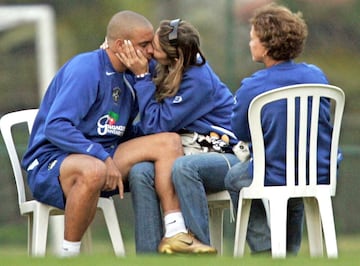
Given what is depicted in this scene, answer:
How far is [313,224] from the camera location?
22.6 feet

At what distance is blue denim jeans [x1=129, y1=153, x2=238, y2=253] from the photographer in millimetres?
6719

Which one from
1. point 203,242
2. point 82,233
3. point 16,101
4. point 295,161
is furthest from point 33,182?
point 16,101

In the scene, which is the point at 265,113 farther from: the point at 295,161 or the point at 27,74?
the point at 27,74

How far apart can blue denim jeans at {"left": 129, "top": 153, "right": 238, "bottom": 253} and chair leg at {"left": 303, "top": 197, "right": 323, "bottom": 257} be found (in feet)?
1.51

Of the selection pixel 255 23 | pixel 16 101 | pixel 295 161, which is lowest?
pixel 16 101

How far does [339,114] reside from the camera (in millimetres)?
6684

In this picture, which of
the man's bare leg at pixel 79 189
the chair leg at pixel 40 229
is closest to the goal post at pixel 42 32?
the chair leg at pixel 40 229

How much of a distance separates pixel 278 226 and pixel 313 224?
1.26 ft

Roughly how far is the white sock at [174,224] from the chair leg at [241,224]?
271 mm

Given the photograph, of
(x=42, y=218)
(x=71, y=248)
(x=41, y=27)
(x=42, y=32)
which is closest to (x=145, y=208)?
(x=71, y=248)

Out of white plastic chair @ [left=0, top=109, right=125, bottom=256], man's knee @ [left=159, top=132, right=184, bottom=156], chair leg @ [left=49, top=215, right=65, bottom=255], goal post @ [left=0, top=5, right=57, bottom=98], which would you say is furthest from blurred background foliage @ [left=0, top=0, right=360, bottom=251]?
man's knee @ [left=159, top=132, right=184, bottom=156]

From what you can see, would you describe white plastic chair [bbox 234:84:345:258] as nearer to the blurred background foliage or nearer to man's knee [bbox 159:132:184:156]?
man's knee [bbox 159:132:184:156]

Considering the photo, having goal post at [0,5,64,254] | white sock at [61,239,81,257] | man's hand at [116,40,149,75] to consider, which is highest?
man's hand at [116,40,149,75]

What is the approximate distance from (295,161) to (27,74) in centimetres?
468
